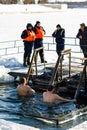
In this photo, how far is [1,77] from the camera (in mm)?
14633

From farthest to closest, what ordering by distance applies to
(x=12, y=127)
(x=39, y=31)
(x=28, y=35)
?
1. (x=39, y=31)
2. (x=28, y=35)
3. (x=12, y=127)

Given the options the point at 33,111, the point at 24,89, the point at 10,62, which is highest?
the point at 10,62

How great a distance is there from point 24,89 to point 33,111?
1497 millimetres

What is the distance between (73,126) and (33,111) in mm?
1719

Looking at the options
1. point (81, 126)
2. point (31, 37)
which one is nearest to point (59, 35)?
point (31, 37)

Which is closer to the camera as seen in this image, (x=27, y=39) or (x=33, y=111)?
(x=33, y=111)

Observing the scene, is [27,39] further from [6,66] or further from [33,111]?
[33,111]

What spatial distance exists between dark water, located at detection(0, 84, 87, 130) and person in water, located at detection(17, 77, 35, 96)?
17 cm

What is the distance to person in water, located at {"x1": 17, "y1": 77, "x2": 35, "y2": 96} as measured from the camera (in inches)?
494

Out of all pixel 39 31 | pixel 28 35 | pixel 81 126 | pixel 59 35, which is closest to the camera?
pixel 81 126

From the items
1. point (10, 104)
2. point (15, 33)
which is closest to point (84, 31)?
point (10, 104)

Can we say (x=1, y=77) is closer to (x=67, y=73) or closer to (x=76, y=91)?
(x=67, y=73)

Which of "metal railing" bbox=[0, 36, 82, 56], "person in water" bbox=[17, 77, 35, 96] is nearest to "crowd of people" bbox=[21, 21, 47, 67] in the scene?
"metal railing" bbox=[0, 36, 82, 56]

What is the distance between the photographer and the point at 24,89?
12.6m
